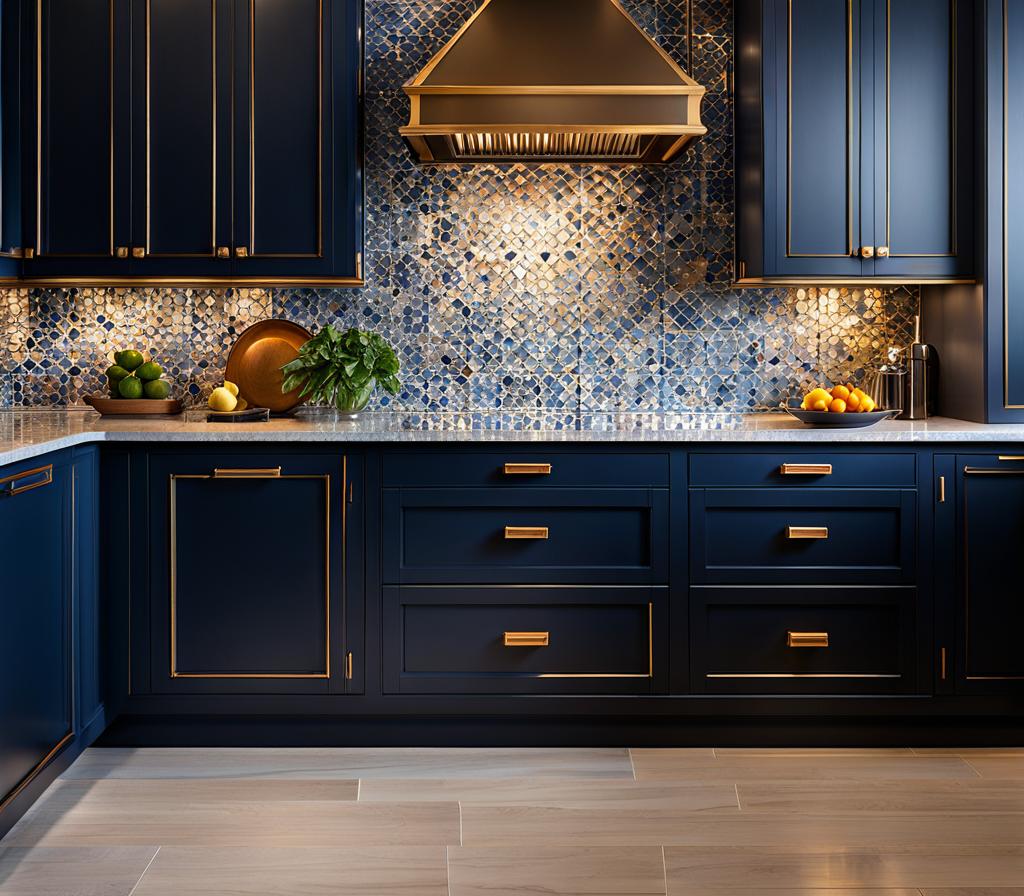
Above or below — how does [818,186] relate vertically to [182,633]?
above

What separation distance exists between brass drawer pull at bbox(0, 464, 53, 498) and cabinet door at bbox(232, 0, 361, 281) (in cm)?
101

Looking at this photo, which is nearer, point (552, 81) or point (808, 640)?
point (808, 640)

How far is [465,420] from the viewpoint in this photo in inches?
123

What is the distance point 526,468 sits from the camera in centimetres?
271

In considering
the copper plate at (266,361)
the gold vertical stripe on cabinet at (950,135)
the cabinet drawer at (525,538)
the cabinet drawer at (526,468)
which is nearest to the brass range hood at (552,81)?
the gold vertical stripe on cabinet at (950,135)

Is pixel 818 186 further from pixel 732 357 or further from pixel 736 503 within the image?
pixel 736 503

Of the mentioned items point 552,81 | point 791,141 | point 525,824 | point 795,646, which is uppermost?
point 552,81

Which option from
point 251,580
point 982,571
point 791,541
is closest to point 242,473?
point 251,580

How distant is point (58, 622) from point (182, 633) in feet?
1.23

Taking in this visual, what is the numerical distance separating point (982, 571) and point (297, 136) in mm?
2446

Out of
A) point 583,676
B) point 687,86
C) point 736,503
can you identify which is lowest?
point 583,676

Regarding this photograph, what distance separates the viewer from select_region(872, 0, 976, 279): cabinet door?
2.94 metres

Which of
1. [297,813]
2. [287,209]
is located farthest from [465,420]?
[297,813]

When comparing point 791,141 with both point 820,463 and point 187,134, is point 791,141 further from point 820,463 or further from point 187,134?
point 187,134
